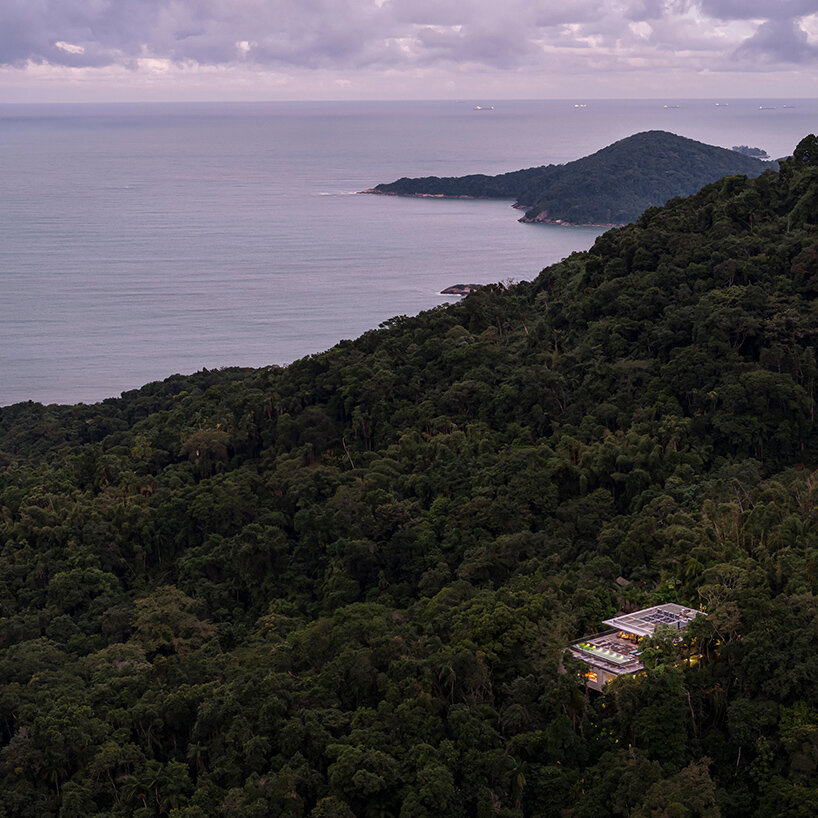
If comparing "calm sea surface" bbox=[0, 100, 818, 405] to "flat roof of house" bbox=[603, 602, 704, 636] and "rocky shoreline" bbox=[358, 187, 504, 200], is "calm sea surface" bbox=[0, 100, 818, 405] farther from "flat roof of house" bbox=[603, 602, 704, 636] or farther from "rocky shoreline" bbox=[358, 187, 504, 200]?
"flat roof of house" bbox=[603, 602, 704, 636]

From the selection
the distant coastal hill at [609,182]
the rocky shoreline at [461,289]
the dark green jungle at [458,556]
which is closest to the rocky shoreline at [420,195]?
the distant coastal hill at [609,182]

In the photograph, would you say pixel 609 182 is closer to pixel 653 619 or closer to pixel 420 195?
pixel 420 195

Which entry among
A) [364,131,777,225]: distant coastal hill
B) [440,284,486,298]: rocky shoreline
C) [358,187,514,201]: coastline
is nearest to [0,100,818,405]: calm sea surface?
[440,284,486,298]: rocky shoreline

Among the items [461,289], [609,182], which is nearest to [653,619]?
[461,289]

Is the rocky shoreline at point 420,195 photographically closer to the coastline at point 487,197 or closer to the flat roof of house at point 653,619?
the coastline at point 487,197

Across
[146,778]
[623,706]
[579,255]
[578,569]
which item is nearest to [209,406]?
[579,255]

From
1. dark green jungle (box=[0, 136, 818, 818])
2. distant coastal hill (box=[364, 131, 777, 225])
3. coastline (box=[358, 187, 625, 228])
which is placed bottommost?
dark green jungle (box=[0, 136, 818, 818])
